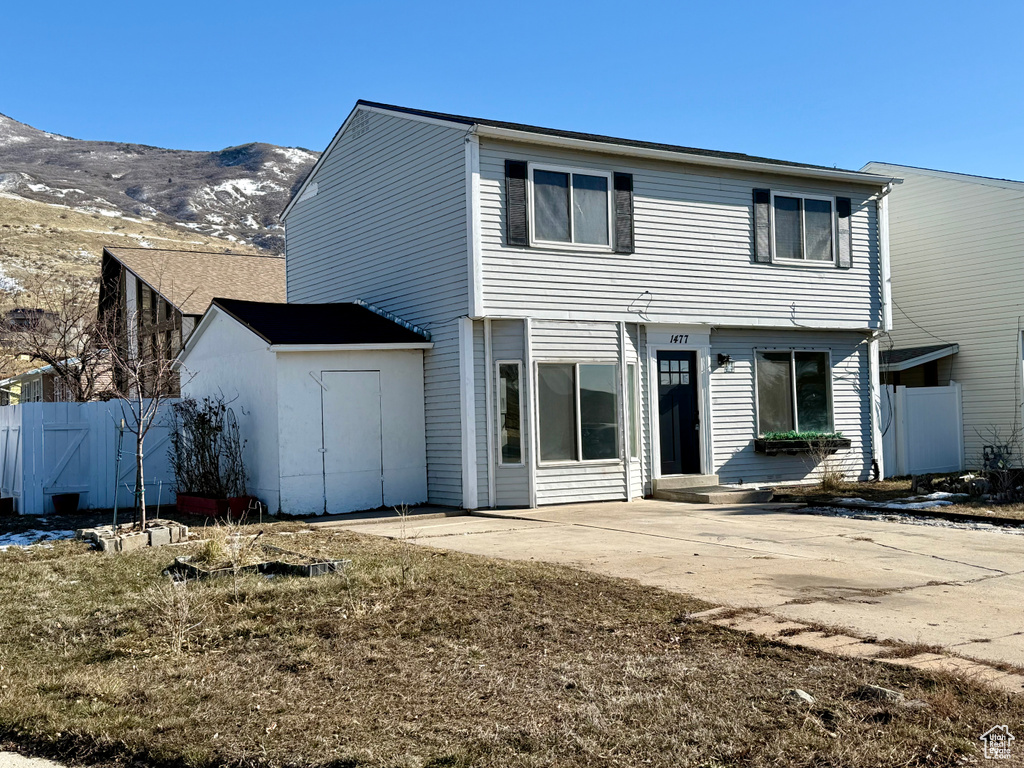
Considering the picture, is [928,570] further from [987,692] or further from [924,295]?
[924,295]

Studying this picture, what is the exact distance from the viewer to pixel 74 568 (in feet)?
32.3

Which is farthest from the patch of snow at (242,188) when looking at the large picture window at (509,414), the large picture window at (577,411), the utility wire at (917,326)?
the large picture window at (509,414)

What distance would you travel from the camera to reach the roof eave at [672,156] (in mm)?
14938

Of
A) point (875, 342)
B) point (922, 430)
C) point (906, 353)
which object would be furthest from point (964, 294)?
point (875, 342)

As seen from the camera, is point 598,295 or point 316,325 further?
point 598,295

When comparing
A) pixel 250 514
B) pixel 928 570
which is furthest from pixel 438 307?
pixel 928 570

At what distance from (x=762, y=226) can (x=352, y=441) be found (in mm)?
8459

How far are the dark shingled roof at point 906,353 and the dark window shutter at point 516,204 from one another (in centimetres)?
1040

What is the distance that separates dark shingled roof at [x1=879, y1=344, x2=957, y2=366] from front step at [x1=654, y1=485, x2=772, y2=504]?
22.9 feet

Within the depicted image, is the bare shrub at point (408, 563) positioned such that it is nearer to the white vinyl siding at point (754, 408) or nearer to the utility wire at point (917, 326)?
the white vinyl siding at point (754, 408)

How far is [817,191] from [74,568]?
14.6 m

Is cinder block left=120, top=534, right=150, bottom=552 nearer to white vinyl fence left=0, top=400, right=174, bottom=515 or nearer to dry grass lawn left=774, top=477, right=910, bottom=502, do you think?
white vinyl fence left=0, top=400, right=174, bottom=515

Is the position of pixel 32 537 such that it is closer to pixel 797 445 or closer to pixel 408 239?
pixel 408 239

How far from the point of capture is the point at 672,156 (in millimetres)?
16562
